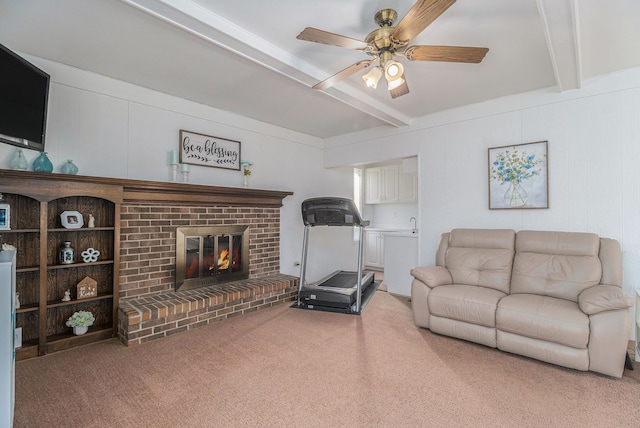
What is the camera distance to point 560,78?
290 cm

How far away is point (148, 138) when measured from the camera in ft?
11.3

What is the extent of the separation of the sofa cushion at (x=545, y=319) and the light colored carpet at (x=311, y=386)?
0.82 ft

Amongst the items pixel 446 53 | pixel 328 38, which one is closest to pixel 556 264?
pixel 446 53

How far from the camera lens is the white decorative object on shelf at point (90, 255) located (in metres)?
2.88

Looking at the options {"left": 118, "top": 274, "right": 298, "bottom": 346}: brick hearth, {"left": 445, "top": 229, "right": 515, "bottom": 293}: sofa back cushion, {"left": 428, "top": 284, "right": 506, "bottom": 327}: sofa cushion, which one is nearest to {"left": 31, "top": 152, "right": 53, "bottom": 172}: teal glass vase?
{"left": 118, "top": 274, "right": 298, "bottom": 346}: brick hearth

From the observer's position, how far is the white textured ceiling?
2.04m

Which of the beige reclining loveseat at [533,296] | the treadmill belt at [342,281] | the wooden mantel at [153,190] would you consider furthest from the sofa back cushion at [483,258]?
the wooden mantel at [153,190]

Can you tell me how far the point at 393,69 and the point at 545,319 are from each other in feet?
7.09

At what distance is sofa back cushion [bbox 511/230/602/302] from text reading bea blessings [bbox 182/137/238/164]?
3.48 metres

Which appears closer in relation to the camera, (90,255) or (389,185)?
(90,255)

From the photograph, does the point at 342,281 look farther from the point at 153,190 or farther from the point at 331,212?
the point at 153,190

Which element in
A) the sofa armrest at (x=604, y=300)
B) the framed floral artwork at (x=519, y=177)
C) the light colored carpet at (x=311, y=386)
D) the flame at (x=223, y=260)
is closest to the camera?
the light colored carpet at (x=311, y=386)

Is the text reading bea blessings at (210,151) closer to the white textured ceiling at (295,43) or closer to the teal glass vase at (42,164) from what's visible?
the white textured ceiling at (295,43)

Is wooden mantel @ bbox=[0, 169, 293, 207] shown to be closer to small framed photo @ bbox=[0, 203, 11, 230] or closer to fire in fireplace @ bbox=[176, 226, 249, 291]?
small framed photo @ bbox=[0, 203, 11, 230]
